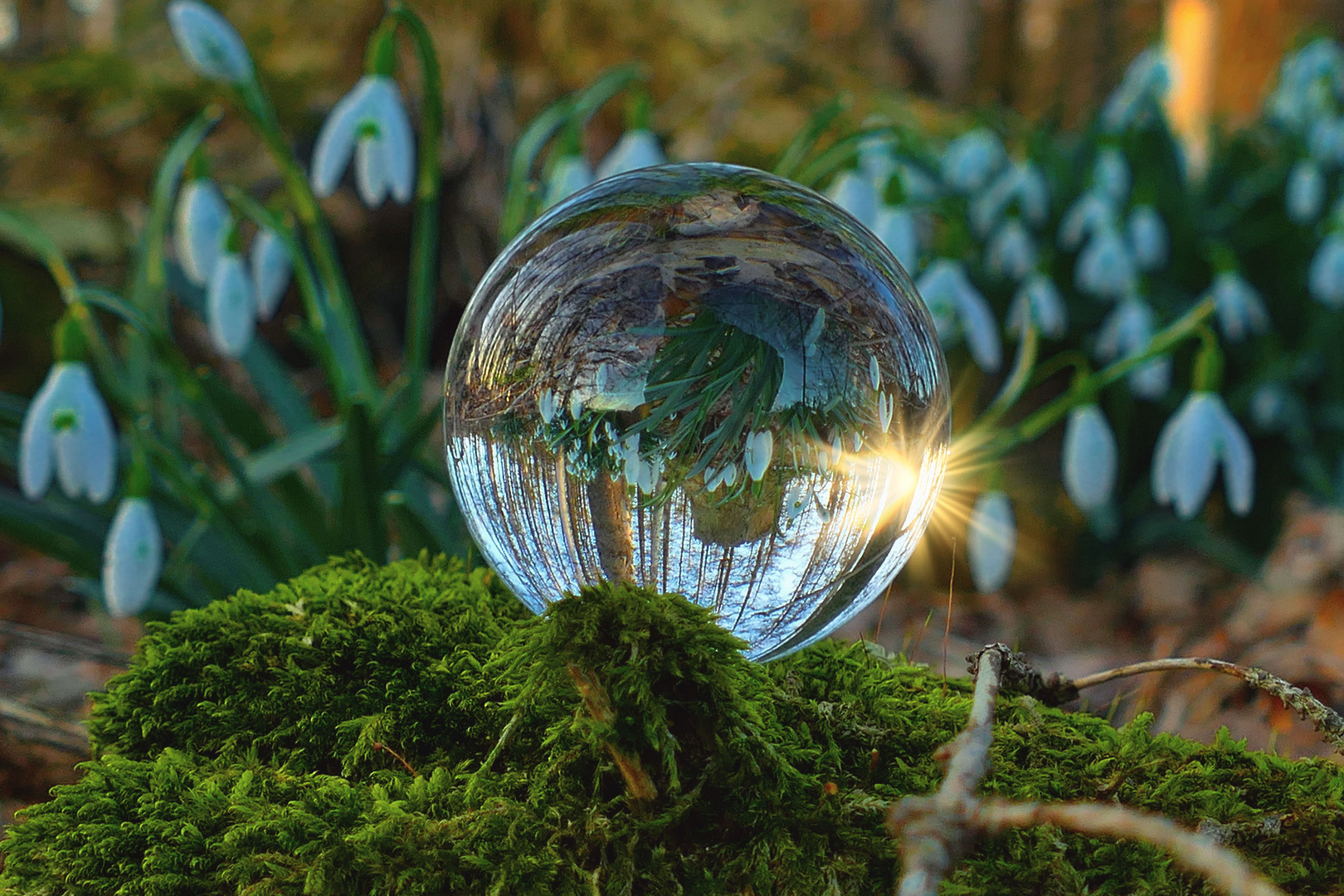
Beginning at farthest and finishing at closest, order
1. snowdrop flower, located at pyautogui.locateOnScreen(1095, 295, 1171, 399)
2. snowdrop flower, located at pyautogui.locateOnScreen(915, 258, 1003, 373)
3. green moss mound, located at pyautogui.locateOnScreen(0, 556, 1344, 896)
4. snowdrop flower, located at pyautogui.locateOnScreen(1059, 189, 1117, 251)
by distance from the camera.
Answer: snowdrop flower, located at pyautogui.locateOnScreen(1059, 189, 1117, 251) < snowdrop flower, located at pyautogui.locateOnScreen(1095, 295, 1171, 399) < snowdrop flower, located at pyautogui.locateOnScreen(915, 258, 1003, 373) < green moss mound, located at pyautogui.locateOnScreen(0, 556, 1344, 896)

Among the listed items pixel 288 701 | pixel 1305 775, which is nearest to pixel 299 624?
pixel 288 701

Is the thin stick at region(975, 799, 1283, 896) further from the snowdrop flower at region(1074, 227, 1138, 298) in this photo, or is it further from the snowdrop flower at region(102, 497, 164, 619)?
the snowdrop flower at region(1074, 227, 1138, 298)

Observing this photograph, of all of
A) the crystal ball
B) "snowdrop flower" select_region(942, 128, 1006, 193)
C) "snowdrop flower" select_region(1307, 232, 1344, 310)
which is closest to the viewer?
the crystal ball

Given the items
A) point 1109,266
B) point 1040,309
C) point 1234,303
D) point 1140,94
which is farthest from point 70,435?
point 1140,94

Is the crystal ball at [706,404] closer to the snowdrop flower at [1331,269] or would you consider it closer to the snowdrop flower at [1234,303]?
the snowdrop flower at [1234,303]

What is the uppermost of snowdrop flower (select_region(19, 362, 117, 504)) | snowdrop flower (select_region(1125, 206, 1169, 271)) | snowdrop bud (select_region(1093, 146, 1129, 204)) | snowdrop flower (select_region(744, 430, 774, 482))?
snowdrop bud (select_region(1093, 146, 1129, 204))

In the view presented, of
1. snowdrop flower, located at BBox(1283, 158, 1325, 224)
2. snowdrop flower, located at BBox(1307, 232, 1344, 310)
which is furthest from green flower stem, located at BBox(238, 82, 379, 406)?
snowdrop flower, located at BBox(1283, 158, 1325, 224)

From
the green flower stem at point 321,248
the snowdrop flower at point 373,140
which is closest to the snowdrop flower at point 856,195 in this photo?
the snowdrop flower at point 373,140

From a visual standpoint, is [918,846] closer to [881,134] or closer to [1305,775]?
[1305,775]
